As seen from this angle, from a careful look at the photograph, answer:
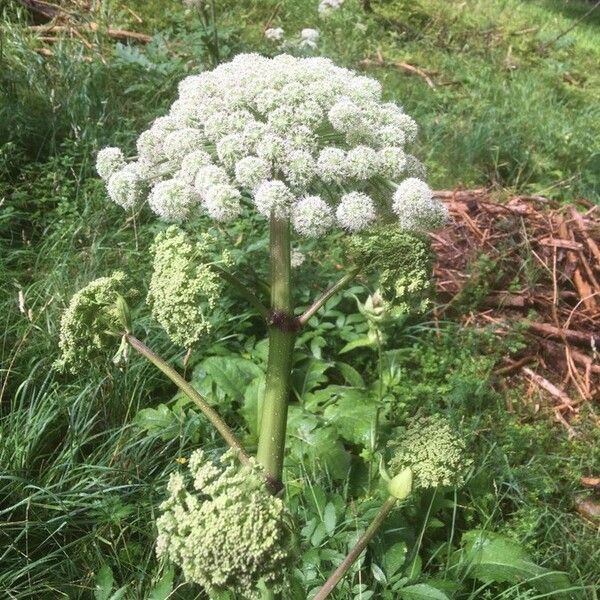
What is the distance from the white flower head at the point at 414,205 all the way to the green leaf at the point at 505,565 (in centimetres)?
126

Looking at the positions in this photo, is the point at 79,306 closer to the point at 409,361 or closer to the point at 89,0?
the point at 409,361

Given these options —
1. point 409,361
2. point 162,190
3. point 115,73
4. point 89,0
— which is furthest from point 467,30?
point 162,190

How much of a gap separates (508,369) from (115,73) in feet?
10.6

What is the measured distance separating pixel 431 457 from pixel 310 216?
0.64 metres

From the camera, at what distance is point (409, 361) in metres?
3.40

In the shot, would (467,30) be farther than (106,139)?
Yes

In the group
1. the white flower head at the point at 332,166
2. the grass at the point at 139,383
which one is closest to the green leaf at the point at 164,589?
the grass at the point at 139,383

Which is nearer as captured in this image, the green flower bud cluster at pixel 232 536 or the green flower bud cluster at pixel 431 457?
the green flower bud cluster at pixel 232 536

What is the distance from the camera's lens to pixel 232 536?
1.13 metres

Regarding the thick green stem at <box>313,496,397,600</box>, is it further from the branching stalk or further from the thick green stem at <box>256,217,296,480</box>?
the branching stalk

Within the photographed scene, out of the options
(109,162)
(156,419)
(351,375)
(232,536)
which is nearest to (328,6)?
(351,375)

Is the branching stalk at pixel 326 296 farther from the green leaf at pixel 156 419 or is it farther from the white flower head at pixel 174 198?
the green leaf at pixel 156 419

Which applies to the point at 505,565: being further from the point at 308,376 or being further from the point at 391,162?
the point at 391,162

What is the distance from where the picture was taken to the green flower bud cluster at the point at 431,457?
163 cm
